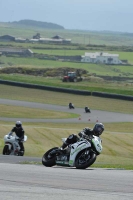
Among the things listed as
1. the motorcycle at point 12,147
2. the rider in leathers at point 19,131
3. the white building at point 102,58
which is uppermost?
the rider in leathers at point 19,131

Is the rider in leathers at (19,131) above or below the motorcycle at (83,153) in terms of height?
below

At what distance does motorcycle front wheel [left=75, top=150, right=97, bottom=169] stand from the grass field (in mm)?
2214

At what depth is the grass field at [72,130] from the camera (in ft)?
80.8

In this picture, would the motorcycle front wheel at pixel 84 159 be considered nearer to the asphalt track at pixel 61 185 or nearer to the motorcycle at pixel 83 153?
the motorcycle at pixel 83 153

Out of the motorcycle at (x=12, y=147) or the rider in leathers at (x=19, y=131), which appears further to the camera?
the rider in leathers at (x=19, y=131)

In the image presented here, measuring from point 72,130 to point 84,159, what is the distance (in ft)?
72.6

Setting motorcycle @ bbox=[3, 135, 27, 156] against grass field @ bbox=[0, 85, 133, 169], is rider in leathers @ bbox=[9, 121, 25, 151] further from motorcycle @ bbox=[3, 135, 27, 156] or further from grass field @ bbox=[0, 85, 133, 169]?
grass field @ bbox=[0, 85, 133, 169]

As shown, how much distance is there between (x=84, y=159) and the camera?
15281 millimetres

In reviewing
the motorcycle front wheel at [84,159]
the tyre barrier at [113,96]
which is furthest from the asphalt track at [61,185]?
the tyre barrier at [113,96]

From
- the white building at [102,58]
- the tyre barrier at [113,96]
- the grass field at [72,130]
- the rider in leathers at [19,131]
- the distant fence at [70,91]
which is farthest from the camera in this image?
the white building at [102,58]

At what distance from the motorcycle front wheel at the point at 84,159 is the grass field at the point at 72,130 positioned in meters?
2.21

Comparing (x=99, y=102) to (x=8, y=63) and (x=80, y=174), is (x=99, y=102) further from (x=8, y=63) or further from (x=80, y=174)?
(x=8, y=63)

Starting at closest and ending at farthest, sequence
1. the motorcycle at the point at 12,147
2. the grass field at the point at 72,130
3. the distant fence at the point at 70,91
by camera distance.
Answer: the motorcycle at the point at 12,147 < the grass field at the point at 72,130 < the distant fence at the point at 70,91

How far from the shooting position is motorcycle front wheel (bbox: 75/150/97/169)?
15.1 metres
